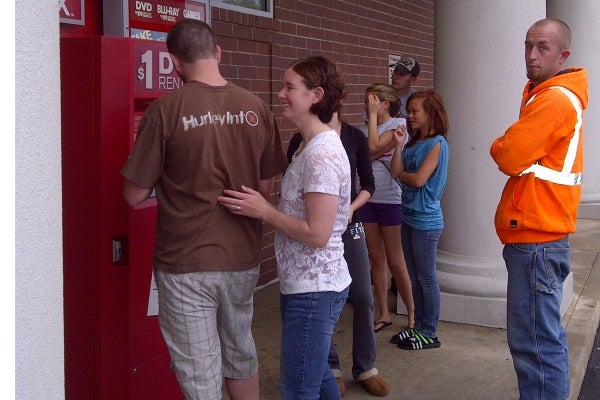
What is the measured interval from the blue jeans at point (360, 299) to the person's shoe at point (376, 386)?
61 millimetres

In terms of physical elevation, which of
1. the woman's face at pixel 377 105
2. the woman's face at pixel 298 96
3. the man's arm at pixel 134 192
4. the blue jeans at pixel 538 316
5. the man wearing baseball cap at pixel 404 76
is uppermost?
the man wearing baseball cap at pixel 404 76

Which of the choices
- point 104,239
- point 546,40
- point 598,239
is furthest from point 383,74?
point 104,239

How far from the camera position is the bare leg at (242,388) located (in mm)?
3266

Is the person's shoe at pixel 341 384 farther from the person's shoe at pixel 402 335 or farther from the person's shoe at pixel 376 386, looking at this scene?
the person's shoe at pixel 402 335

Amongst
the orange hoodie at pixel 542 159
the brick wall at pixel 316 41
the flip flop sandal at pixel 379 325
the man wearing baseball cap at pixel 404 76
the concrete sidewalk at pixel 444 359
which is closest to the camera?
the orange hoodie at pixel 542 159

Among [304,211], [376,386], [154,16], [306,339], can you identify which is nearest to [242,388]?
[306,339]

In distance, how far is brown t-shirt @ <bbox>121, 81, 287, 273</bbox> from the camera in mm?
2828

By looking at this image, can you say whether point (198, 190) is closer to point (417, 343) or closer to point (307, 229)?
point (307, 229)

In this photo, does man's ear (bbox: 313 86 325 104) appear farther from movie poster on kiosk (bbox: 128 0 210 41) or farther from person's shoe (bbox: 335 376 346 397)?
person's shoe (bbox: 335 376 346 397)

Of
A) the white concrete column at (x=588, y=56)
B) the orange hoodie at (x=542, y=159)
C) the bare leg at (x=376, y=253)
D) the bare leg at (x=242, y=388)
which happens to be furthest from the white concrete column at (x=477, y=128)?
the white concrete column at (x=588, y=56)

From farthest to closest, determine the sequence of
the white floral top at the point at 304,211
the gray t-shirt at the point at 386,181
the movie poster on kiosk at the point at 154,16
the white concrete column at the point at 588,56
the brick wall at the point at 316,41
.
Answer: the white concrete column at the point at 588,56, the brick wall at the point at 316,41, the gray t-shirt at the point at 386,181, the movie poster on kiosk at the point at 154,16, the white floral top at the point at 304,211

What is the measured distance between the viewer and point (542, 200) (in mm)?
3457

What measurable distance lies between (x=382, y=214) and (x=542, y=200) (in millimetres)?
1718

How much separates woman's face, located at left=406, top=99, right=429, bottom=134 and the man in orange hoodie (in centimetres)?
120
